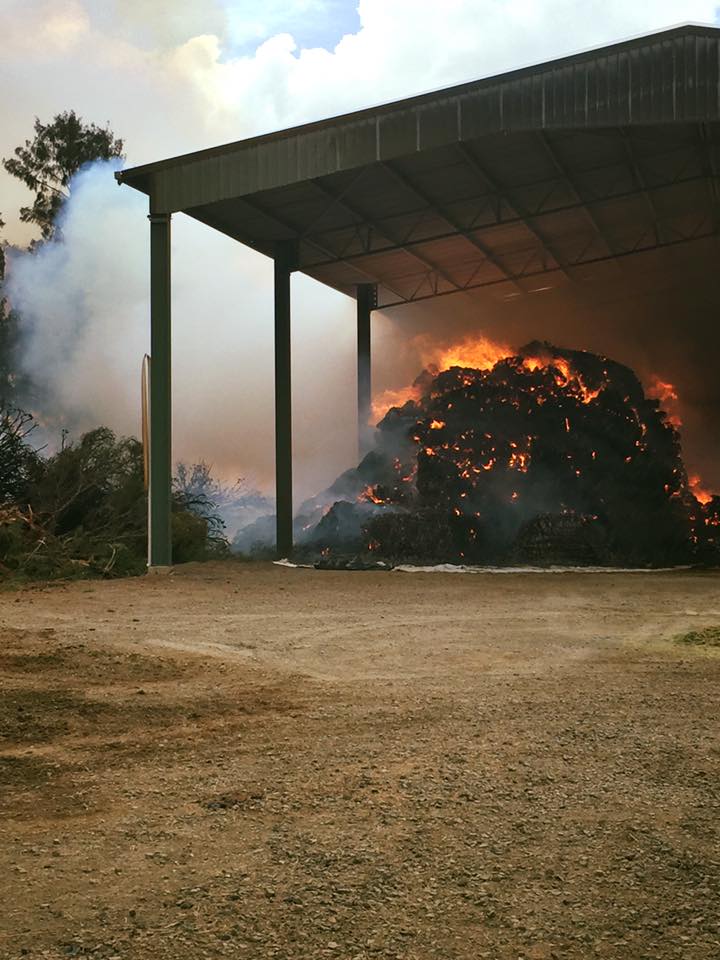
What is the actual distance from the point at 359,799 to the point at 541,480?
15.6 meters

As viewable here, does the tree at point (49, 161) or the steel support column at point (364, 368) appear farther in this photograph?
the tree at point (49, 161)

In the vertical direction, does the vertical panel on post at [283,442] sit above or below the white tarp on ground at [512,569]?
above

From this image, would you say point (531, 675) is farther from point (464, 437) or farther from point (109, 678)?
point (464, 437)

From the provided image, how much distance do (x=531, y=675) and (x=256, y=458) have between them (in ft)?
68.3

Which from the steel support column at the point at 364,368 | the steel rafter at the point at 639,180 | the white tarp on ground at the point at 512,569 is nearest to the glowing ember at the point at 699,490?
the white tarp on ground at the point at 512,569

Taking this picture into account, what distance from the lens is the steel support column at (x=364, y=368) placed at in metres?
23.4

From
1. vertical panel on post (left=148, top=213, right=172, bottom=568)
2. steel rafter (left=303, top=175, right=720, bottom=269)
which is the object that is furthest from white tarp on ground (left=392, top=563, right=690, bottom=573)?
steel rafter (left=303, top=175, right=720, bottom=269)

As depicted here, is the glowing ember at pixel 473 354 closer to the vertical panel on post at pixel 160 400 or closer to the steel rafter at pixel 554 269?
the steel rafter at pixel 554 269

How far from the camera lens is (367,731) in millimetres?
5062

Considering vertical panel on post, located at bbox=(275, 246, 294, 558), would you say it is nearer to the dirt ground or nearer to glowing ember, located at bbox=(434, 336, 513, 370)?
glowing ember, located at bbox=(434, 336, 513, 370)

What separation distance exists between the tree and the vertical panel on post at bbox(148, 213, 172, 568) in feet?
Answer: 51.9

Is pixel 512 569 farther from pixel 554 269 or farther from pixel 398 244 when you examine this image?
pixel 554 269

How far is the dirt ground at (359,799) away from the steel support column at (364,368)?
15.2 m

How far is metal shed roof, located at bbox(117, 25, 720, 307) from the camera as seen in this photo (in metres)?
13.4
